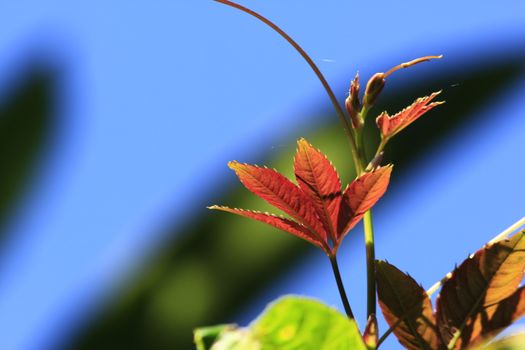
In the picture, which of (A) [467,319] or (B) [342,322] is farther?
(A) [467,319]

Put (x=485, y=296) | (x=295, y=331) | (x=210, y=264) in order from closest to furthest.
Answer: (x=295, y=331)
(x=485, y=296)
(x=210, y=264)

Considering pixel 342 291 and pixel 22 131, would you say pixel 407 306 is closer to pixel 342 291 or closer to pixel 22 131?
pixel 342 291

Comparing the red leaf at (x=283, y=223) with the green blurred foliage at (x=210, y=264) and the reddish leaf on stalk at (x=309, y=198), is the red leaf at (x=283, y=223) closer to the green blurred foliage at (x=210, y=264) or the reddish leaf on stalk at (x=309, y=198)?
the reddish leaf on stalk at (x=309, y=198)

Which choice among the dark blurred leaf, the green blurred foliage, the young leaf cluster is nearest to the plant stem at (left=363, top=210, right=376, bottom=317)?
the young leaf cluster

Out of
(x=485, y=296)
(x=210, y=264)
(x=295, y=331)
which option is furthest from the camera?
(x=210, y=264)

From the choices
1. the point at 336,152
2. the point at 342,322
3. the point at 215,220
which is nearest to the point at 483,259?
the point at 342,322

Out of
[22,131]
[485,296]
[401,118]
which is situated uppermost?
[22,131]

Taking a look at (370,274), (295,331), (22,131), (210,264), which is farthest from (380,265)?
(22,131)

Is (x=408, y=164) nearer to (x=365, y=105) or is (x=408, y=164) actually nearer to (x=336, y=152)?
(x=336, y=152)
